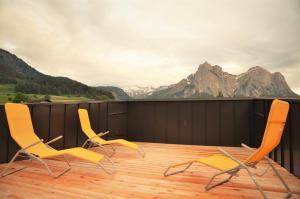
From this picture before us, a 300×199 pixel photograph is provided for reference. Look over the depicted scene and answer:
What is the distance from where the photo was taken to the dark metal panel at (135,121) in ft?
24.7

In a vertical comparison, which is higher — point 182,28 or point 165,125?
point 182,28

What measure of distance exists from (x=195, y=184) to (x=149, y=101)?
179 inches

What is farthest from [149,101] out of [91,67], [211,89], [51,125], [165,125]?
[211,89]

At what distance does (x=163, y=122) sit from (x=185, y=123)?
2.35 ft

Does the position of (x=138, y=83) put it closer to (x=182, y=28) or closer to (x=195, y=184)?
(x=182, y=28)

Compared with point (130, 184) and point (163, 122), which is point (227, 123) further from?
point (130, 184)

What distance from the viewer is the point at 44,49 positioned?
1962 cm

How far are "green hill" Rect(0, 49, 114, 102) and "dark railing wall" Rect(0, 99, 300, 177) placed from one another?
7317mm

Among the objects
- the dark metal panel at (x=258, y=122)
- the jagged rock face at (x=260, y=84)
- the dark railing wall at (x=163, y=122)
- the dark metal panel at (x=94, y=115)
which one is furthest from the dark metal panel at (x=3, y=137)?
the jagged rock face at (x=260, y=84)

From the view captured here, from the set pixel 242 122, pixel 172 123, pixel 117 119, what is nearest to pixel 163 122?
pixel 172 123

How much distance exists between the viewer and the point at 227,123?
6547mm

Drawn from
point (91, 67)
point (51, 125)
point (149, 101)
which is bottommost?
point (51, 125)

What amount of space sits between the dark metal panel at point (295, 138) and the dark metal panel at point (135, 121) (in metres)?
4.71

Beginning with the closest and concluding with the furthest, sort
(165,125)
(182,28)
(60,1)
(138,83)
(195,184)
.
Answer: (195,184) → (165,125) → (60,1) → (182,28) → (138,83)
